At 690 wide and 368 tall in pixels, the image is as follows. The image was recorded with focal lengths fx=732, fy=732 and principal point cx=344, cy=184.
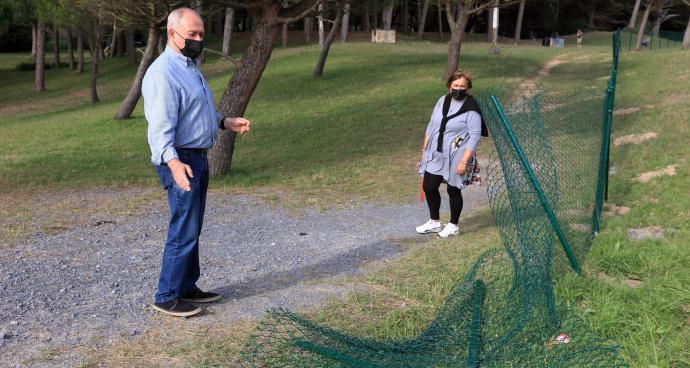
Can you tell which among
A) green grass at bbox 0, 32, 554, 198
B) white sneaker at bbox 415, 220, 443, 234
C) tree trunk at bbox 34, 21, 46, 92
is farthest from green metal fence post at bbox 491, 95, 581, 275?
tree trunk at bbox 34, 21, 46, 92

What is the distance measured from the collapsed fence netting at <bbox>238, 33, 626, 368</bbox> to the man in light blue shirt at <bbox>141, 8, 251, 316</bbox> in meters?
0.64

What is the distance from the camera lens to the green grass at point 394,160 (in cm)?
434

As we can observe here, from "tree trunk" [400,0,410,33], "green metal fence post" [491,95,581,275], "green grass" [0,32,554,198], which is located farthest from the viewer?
"tree trunk" [400,0,410,33]

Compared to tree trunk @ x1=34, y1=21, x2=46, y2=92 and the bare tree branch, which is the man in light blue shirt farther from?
tree trunk @ x1=34, y1=21, x2=46, y2=92

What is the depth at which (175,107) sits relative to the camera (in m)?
4.09

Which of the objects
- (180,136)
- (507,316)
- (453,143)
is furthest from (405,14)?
(507,316)

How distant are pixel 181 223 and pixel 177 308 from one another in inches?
20.5

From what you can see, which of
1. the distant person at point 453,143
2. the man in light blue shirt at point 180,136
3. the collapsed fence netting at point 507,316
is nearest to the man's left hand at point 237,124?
the man in light blue shirt at point 180,136

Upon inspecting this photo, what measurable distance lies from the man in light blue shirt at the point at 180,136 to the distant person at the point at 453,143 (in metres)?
2.47

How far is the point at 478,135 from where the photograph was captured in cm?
613

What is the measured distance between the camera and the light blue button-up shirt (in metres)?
4.05

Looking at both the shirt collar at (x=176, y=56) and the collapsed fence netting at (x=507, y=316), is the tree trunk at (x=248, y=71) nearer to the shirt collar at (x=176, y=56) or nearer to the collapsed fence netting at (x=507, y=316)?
the collapsed fence netting at (x=507, y=316)

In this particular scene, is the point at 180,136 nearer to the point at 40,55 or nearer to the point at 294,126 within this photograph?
the point at 294,126

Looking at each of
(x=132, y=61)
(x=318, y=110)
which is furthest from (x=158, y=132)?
(x=132, y=61)
